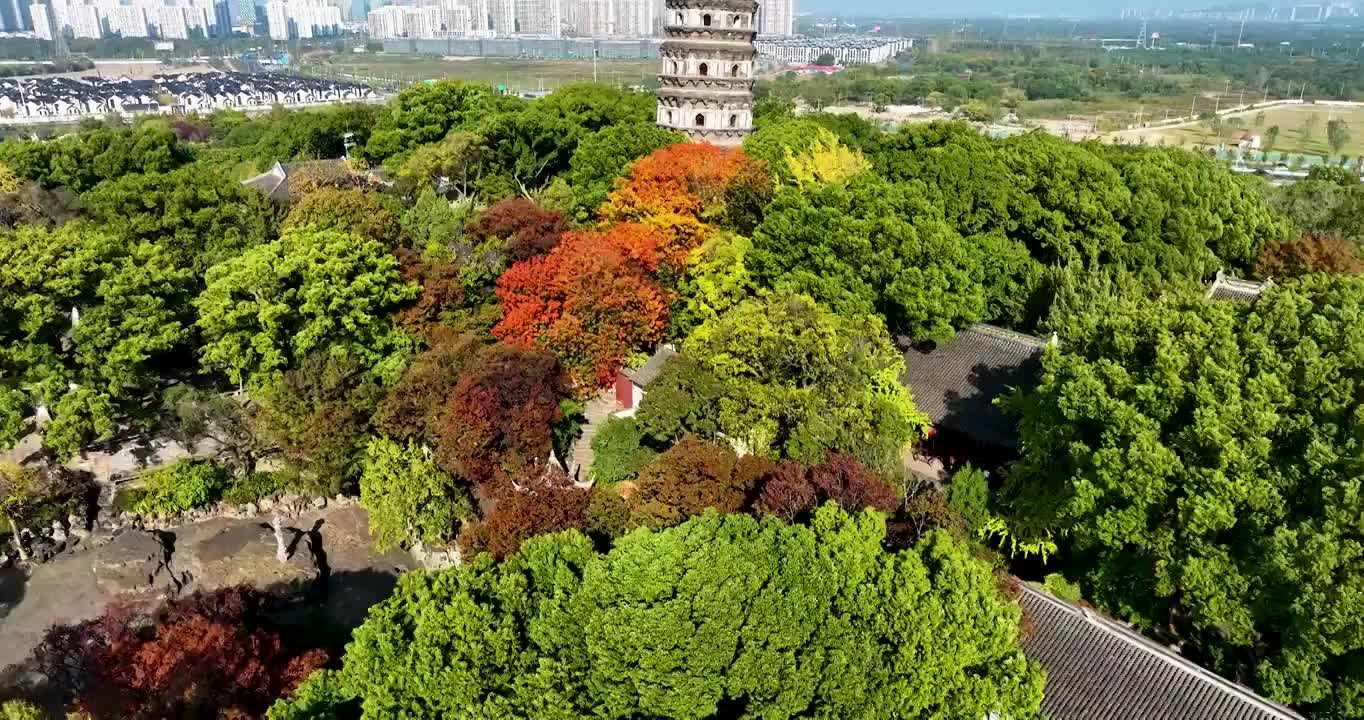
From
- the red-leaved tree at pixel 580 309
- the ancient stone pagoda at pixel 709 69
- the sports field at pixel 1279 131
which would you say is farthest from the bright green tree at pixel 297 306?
the sports field at pixel 1279 131

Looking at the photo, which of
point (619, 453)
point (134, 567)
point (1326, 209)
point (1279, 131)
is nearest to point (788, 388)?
point (619, 453)

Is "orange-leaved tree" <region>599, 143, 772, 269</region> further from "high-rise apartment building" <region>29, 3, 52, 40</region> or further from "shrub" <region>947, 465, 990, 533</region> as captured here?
"high-rise apartment building" <region>29, 3, 52, 40</region>

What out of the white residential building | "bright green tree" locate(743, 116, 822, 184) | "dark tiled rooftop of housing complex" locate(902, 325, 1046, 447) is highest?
the white residential building

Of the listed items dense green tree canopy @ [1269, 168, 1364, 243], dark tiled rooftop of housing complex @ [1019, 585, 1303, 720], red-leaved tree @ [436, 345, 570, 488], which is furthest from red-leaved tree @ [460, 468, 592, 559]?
dense green tree canopy @ [1269, 168, 1364, 243]

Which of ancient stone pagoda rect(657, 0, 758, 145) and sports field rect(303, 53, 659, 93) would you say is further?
sports field rect(303, 53, 659, 93)

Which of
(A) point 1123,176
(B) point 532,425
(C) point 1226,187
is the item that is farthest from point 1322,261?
(B) point 532,425

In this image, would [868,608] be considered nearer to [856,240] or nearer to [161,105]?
[856,240]

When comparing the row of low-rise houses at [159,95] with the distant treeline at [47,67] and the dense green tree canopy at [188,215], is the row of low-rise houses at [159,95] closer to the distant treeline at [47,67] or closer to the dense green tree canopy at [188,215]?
the distant treeline at [47,67]
